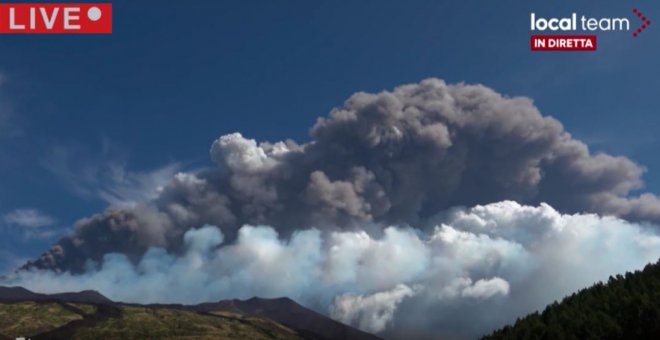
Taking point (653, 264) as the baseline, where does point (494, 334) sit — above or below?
below

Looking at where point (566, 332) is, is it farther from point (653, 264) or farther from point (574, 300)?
point (653, 264)

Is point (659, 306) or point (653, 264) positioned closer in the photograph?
point (659, 306)

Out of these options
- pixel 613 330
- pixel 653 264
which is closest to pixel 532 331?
pixel 613 330

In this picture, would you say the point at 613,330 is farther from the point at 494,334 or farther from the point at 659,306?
the point at 494,334

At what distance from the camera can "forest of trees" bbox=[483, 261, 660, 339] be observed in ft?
274

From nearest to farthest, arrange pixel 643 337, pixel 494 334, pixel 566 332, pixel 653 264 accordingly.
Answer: pixel 643 337
pixel 566 332
pixel 494 334
pixel 653 264

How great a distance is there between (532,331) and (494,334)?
795 centimetres

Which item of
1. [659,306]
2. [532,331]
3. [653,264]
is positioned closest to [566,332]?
[532,331]

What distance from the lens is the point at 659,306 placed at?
82.5 m

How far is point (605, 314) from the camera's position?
87500mm

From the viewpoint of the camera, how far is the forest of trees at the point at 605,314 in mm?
83562

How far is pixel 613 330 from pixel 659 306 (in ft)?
20.4

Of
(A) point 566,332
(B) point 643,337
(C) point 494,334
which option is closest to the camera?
(B) point 643,337

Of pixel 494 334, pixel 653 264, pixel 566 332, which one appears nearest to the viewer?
pixel 566 332
